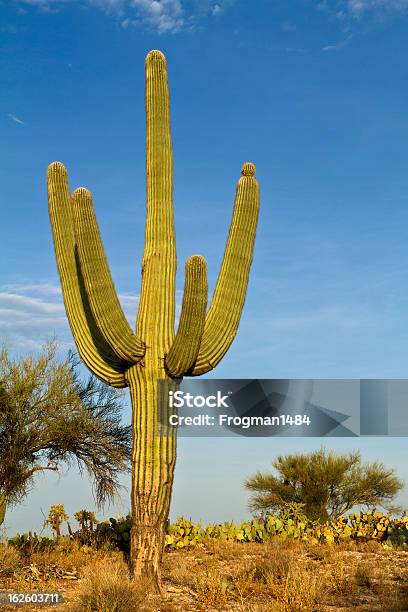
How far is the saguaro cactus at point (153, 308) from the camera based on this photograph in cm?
1102

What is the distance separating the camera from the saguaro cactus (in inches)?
434

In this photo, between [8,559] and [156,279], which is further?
[8,559]

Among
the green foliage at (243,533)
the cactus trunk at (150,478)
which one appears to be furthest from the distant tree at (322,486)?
the cactus trunk at (150,478)

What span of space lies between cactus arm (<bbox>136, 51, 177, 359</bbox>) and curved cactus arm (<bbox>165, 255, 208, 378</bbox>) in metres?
0.38

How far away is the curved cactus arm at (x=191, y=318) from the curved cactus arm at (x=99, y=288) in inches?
24.8

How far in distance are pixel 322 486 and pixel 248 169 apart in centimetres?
1166

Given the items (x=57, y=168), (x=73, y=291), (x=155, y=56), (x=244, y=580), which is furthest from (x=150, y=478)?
(x=155, y=56)

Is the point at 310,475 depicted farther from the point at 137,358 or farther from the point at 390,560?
the point at 137,358

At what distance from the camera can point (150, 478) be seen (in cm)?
1101

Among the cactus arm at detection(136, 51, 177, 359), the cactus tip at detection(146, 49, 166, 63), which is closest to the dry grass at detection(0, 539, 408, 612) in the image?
the cactus arm at detection(136, 51, 177, 359)

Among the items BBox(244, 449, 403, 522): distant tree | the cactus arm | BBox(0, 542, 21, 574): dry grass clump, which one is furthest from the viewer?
BBox(244, 449, 403, 522): distant tree

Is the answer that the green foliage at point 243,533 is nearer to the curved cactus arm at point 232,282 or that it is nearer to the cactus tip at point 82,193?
the curved cactus arm at point 232,282

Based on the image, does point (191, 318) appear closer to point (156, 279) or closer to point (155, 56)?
point (156, 279)

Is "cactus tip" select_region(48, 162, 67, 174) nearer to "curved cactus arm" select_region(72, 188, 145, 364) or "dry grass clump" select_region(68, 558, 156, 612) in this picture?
"curved cactus arm" select_region(72, 188, 145, 364)
